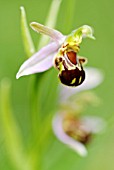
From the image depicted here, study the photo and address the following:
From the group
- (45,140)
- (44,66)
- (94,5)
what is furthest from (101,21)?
(44,66)

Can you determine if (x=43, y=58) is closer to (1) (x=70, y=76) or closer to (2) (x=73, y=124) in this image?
(1) (x=70, y=76)

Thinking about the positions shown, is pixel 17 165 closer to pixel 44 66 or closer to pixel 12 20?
pixel 44 66

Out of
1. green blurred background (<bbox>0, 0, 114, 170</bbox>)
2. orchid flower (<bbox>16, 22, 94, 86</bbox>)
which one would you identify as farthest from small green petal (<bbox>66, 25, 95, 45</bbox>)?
green blurred background (<bbox>0, 0, 114, 170</bbox>)

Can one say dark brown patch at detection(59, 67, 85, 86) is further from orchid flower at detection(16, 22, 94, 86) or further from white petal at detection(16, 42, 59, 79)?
white petal at detection(16, 42, 59, 79)

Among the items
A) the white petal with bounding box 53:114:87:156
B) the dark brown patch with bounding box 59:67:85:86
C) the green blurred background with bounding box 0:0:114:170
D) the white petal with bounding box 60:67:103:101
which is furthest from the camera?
the green blurred background with bounding box 0:0:114:170

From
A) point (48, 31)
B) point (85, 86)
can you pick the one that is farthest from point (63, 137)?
point (48, 31)

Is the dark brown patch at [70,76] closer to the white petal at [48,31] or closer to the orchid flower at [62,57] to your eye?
the orchid flower at [62,57]
